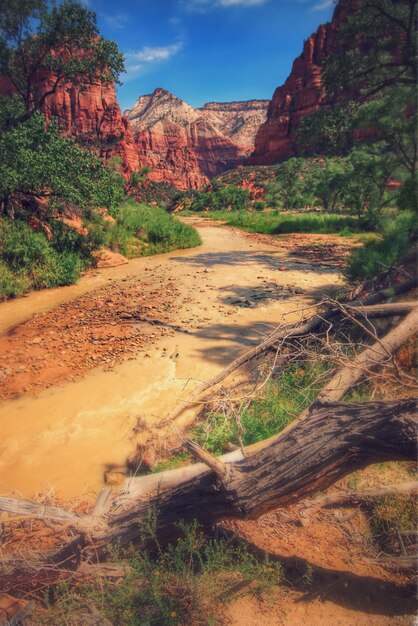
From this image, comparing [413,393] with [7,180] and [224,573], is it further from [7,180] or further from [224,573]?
[7,180]

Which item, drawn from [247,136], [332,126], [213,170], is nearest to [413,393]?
[332,126]

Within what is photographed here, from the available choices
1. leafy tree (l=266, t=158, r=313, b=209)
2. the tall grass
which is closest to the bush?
the tall grass

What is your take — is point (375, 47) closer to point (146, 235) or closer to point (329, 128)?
point (329, 128)

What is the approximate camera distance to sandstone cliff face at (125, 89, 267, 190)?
10875 cm

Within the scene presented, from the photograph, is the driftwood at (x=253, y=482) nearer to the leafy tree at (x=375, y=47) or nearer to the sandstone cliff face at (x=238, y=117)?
the leafy tree at (x=375, y=47)

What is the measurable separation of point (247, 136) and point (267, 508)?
147m

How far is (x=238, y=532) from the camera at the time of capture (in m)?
2.60

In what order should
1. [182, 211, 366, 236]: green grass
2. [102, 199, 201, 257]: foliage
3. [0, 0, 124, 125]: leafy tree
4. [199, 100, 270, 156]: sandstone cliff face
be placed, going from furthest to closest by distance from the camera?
[199, 100, 270, 156]: sandstone cliff face → [182, 211, 366, 236]: green grass → [102, 199, 201, 257]: foliage → [0, 0, 124, 125]: leafy tree

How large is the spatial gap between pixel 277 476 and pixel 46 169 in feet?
34.1

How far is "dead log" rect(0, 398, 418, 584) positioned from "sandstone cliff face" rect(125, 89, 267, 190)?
105783 mm

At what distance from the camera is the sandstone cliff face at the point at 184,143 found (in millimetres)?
108750

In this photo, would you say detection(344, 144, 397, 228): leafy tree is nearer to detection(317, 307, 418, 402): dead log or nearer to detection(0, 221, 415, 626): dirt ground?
detection(0, 221, 415, 626): dirt ground

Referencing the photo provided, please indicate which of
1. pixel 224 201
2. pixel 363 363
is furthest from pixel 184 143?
pixel 363 363

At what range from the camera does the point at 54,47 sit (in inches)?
510
